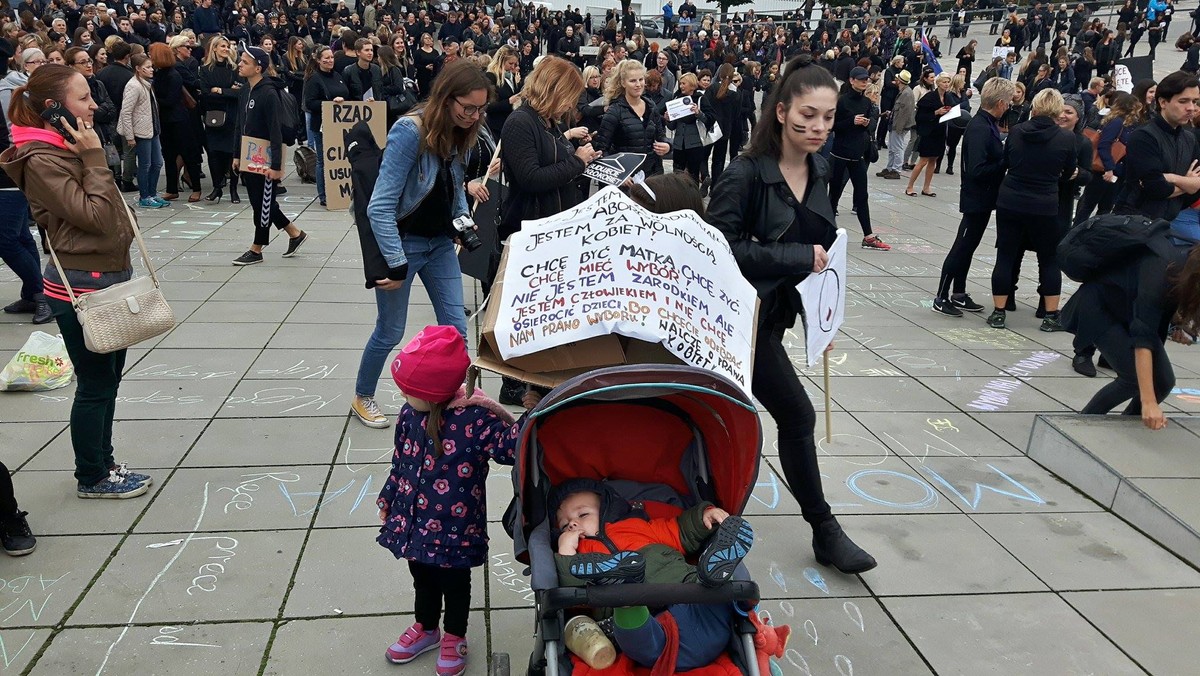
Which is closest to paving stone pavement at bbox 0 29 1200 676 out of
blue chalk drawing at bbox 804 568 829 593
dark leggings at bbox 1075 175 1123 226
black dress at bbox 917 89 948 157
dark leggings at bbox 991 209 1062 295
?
blue chalk drawing at bbox 804 568 829 593

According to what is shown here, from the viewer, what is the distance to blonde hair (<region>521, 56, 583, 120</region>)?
5.16 meters

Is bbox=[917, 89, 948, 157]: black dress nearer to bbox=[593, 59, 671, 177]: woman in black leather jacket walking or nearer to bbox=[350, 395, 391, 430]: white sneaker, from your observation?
bbox=[593, 59, 671, 177]: woman in black leather jacket walking

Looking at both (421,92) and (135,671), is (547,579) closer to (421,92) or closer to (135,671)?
(135,671)

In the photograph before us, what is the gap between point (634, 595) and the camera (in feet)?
7.54

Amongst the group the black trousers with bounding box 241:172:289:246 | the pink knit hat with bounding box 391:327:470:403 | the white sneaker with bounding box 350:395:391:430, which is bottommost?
the white sneaker with bounding box 350:395:391:430

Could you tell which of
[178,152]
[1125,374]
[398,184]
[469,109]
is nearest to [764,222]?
[469,109]

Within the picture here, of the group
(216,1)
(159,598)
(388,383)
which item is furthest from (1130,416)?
(216,1)

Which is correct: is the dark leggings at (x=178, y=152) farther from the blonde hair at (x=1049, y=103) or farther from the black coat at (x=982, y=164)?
the blonde hair at (x=1049, y=103)

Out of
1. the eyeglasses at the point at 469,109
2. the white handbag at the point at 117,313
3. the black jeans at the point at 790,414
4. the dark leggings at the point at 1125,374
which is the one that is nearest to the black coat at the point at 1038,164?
the dark leggings at the point at 1125,374

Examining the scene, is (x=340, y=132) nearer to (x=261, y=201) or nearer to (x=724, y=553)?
(x=261, y=201)

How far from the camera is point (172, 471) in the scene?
436 centimetres

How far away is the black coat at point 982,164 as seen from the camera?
761 cm

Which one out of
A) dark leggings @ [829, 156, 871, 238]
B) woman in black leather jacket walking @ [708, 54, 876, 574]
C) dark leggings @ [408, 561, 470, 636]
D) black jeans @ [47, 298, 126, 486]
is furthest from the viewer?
dark leggings @ [829, 156, 871, 238]

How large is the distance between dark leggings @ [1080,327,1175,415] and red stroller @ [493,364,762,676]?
9.85 ft
